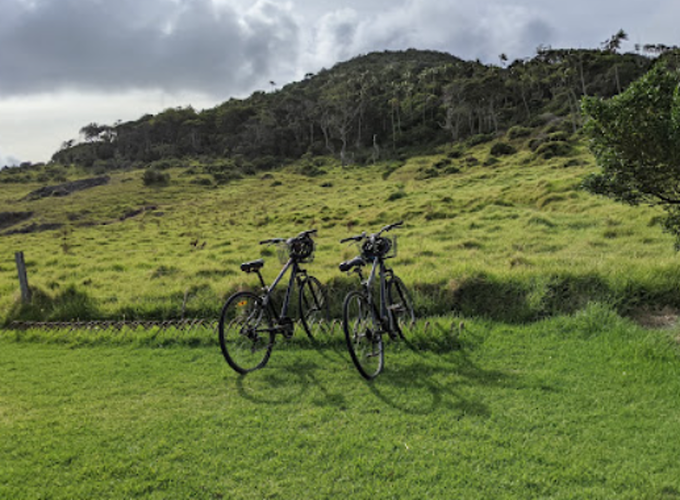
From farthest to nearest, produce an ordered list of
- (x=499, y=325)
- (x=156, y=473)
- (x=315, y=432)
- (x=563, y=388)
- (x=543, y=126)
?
(x=543, y=126), (x=499, y=325), (x=563, y=388), (x=315, y=432), (x=156, y=473)

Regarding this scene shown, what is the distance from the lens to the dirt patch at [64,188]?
60.7 metres

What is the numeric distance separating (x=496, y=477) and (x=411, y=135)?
268ft

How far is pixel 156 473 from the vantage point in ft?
12.7

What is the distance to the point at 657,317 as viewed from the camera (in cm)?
708

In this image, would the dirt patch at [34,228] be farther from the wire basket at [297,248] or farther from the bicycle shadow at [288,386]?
the bicycle shadow at [288,386]

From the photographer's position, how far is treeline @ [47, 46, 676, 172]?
73062 millimetres

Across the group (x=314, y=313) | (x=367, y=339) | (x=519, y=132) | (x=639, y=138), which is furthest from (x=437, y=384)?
(x=519, y=132)

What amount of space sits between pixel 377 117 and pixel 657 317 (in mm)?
91933

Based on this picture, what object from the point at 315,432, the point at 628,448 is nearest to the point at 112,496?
the point at 315,432

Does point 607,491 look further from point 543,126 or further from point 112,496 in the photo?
point 543,126

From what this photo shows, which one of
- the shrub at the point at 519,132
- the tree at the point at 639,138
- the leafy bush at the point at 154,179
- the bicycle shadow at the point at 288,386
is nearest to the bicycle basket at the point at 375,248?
the bicycle shadow at the point at 288,386

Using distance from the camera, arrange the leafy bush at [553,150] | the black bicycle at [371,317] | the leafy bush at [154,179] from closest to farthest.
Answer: the black bicycle at [371,317]
the leafy bush at [553,150]
the leafy bush at [154,179]

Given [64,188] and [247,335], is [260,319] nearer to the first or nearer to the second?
[247,335]

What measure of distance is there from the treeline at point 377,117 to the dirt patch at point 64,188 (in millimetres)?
25190
